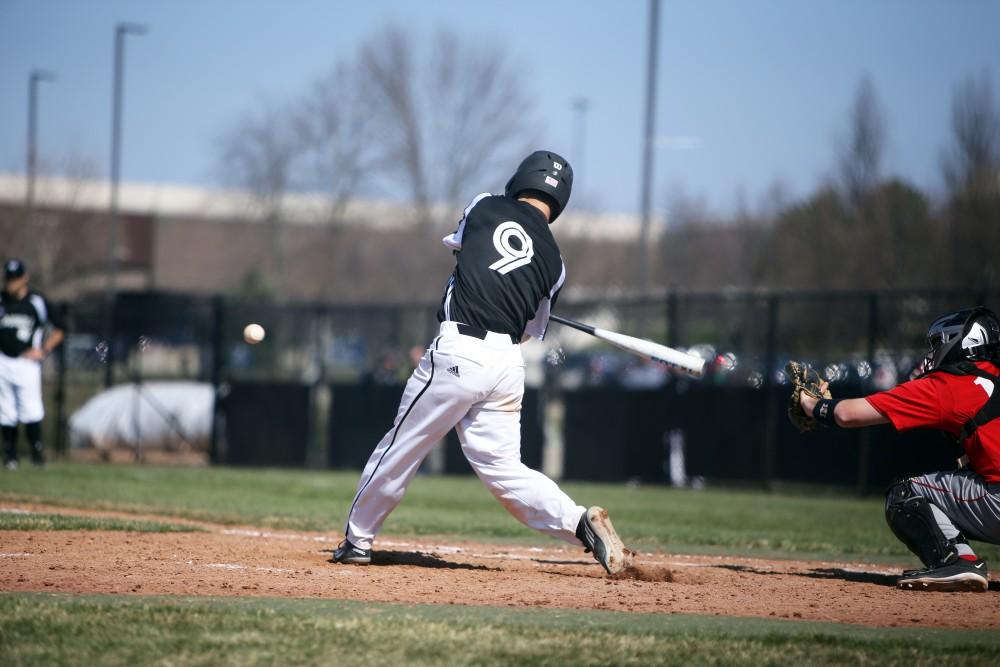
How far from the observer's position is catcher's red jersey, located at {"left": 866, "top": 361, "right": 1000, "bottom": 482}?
6.81 metres

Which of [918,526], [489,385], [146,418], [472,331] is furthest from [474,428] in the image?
[146,418]

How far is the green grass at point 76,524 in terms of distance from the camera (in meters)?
8.90

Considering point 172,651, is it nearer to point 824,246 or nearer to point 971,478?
point 971,478

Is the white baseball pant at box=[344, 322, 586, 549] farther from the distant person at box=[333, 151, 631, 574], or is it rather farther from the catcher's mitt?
the catcher's mitt

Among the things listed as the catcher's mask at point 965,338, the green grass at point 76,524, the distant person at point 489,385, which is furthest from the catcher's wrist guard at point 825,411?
the green grass at point 76,524

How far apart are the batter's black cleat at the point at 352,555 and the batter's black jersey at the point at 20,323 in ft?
30.5

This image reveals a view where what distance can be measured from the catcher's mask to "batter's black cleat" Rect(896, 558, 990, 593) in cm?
115

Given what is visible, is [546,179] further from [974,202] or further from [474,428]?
[974,202]

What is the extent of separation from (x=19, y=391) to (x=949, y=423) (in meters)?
12.0

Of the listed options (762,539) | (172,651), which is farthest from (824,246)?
(172,651)

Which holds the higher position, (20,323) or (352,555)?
(20,323)

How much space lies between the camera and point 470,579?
701cm

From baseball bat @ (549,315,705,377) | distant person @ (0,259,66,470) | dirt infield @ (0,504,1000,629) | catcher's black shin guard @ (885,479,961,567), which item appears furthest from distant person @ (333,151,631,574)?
distant person @ (0,259,66,470)

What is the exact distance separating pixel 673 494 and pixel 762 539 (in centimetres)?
657
